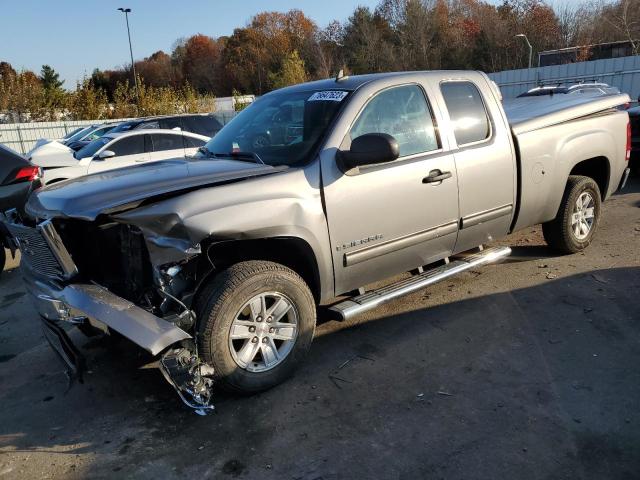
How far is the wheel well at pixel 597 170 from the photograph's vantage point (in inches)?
235

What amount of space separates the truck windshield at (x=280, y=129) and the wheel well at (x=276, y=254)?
0.59 metres

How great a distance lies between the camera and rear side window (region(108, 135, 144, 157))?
35.6 feet

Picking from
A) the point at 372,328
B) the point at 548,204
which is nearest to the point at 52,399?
the point at 372,328

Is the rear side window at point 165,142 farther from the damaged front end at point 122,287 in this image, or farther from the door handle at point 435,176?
the door handle at point 435,176

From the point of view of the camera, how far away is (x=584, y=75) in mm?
27344

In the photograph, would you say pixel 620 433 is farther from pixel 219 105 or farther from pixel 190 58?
pixel 190 58

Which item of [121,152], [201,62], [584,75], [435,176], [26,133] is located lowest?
[435,176]

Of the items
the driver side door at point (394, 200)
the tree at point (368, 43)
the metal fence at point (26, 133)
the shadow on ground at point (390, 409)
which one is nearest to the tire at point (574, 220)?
the shadow on ground at point (390, 409)

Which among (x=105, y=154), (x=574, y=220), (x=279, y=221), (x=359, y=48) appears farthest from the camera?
(x=359, y=48)

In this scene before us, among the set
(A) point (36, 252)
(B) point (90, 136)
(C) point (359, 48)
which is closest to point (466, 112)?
(A) point (36, 252)

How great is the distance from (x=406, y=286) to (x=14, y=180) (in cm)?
522

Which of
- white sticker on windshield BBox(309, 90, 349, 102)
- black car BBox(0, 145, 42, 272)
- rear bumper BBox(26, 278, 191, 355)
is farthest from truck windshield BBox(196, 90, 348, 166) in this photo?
black car BBox(0, 145, 42, 272)

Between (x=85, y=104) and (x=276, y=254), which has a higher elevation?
(x=85, y=104)

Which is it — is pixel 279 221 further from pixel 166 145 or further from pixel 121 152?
pixel 166 145
